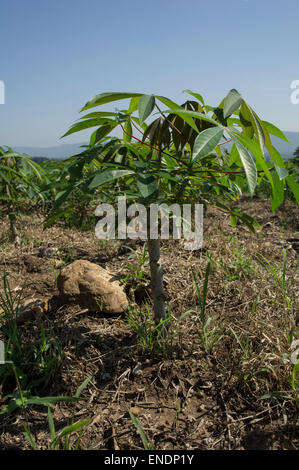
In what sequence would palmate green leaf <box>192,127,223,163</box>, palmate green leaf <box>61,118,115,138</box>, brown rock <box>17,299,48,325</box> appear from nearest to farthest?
palmate green leaf <box>192,127,223,163</box>
palmate green leaf <box>61,118,115,138</box>
brown rock <box>17,299,48,325</box>

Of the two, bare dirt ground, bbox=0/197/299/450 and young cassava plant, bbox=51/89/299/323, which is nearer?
young cassava plant, bbox=51/89/299/323

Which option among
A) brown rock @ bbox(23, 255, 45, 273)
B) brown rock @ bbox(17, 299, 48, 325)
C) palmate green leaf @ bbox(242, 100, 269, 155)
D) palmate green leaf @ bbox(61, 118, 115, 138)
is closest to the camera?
palmate green leaf @ bbox(242, 100, 269, 155)

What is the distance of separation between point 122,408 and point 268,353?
1.88ft

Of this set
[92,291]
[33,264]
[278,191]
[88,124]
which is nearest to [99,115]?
[88,124]

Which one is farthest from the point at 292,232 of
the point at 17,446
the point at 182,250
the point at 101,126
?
the point at 17,446

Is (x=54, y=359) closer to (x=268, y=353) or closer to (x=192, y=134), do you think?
(x=268, y=353)

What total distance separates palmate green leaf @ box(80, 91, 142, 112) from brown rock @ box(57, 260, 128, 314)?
2.89 feet

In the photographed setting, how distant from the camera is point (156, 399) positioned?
1064 mm

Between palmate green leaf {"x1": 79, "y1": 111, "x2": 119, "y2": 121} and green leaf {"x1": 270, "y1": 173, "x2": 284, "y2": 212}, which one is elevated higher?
palmate green leaf {"x1": 79, "y1": 111, "x2": 119, "y2": 121}

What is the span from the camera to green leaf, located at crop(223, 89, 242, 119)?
2.28 ft

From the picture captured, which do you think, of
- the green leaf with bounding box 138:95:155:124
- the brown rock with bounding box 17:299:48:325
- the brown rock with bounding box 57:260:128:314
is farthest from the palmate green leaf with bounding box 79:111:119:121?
the brown rock with bounding box 17:299:48:325

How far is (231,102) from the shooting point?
2.33 feet

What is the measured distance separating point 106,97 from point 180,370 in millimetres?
995

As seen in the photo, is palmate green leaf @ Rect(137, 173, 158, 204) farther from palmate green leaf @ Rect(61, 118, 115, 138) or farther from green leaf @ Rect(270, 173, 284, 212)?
green leaf @ Rect(270, 173, 284, 212)
